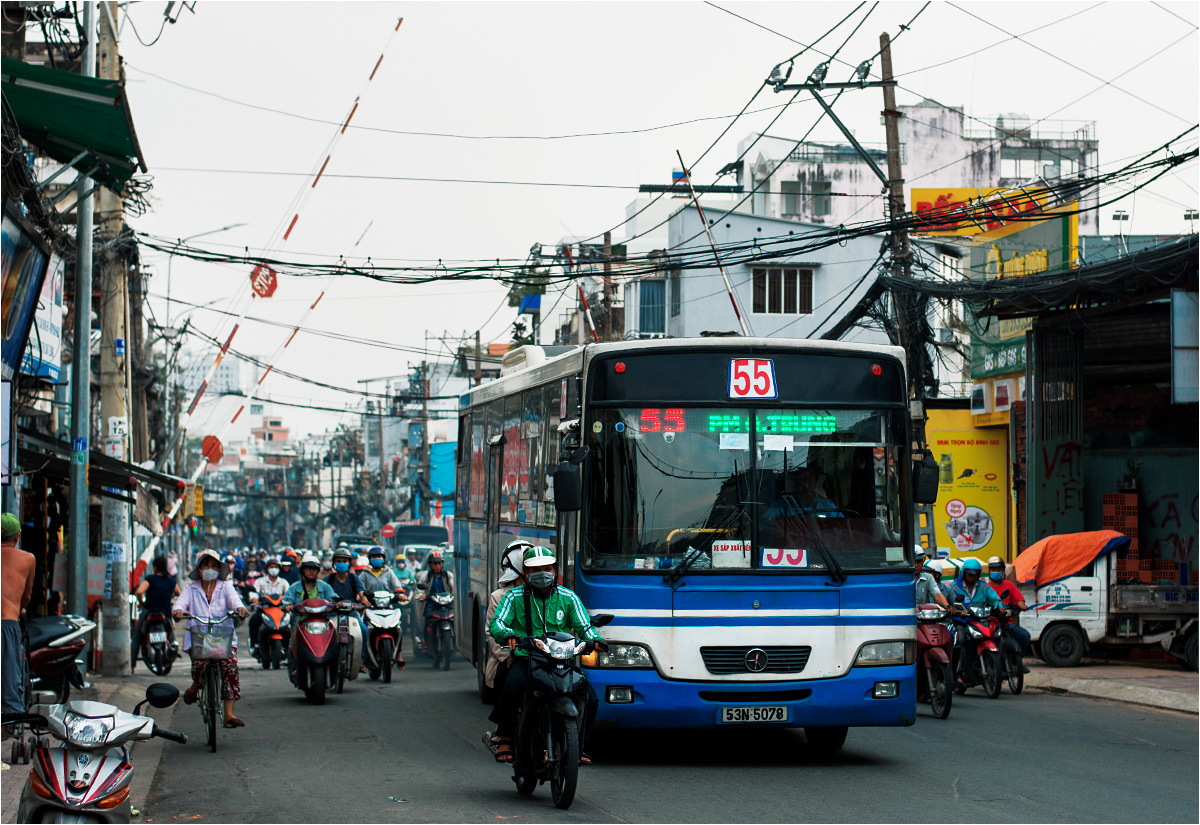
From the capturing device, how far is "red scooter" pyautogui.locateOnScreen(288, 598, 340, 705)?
49.9ft

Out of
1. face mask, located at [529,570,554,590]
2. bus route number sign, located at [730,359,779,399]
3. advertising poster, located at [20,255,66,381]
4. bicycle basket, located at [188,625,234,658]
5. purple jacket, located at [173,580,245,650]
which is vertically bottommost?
bicycle basket, located at [188,625,234,658]

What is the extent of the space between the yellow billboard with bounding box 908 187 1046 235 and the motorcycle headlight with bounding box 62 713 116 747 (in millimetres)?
13995

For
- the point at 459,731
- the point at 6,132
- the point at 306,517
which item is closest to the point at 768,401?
the point at 459,731

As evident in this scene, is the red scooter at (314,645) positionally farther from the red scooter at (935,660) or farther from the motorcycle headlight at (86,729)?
the motorcycle headlight at (86,729)

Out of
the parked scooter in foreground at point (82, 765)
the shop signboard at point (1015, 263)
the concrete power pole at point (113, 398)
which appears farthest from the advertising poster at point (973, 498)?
the parked scooter in foreground at point (82, 765)

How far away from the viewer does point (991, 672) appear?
16.8 metres

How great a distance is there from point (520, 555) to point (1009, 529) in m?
21.0

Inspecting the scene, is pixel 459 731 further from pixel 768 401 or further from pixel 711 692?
pixel 768 401

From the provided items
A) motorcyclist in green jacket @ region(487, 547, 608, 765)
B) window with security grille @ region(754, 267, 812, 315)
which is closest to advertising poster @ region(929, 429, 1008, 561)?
window with security grille @ region(754, 267, 812, 315)

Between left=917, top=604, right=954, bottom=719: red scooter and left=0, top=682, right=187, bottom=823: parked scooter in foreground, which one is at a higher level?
left=0, top=682, right=187, bottom=823: parked scooter in foreground

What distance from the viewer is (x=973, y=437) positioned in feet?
97.9

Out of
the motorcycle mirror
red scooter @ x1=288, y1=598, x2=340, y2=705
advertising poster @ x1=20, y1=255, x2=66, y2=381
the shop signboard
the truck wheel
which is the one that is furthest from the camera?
the shop signboard

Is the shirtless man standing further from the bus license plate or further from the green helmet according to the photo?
the bus license plate

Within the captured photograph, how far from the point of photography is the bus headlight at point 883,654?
1040cm
